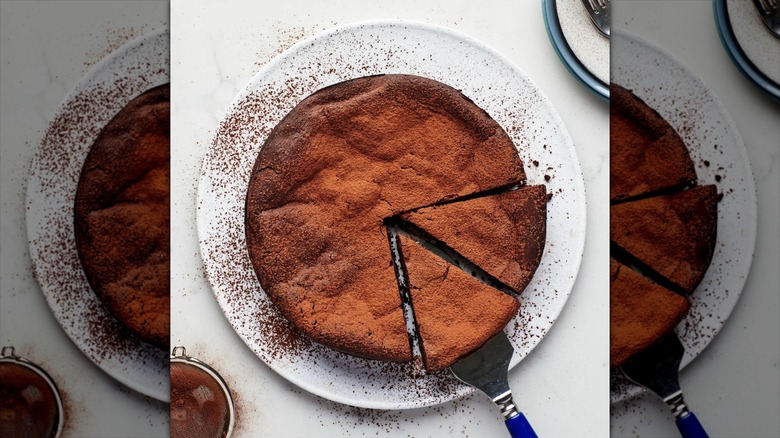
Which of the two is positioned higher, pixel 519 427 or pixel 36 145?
pixel 36 145

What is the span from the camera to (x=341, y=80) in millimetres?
1172

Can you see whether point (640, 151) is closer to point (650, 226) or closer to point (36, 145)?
point (650, 226)

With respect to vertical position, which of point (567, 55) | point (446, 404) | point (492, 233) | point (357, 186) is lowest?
point (446, 404)

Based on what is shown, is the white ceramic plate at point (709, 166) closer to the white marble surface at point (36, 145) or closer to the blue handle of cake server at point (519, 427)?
the blue handle of cake server at point (519, 427)

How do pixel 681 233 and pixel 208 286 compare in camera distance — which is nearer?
pixel 681 233

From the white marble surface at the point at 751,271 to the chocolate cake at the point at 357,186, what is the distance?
1.19ft

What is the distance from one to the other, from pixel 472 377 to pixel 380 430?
22 centimetres

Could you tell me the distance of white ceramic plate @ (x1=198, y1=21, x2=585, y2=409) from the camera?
1149 mm

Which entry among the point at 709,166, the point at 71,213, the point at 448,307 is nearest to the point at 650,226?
the point at 709,166

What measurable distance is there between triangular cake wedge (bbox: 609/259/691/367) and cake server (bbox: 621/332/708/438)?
2 centimetres

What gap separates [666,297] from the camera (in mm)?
1078

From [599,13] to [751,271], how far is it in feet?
1.81

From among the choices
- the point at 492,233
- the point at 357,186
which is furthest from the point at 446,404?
the point at 357,186

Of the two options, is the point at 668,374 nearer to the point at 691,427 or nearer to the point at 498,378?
the point at 691,427
